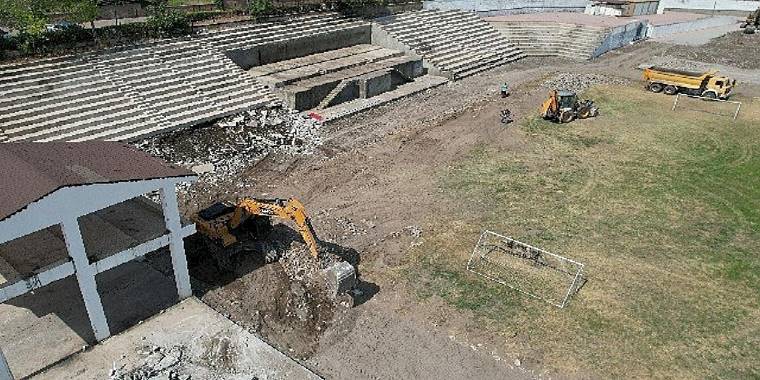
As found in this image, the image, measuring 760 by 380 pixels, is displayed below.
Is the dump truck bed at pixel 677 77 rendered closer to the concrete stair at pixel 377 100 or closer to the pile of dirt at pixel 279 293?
the concrete stair at pixel 377 100

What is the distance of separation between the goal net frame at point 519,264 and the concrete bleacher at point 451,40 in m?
19.2

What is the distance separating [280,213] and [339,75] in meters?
16.6

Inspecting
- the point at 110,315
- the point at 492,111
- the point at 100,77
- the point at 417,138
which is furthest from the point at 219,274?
the point at 492,111

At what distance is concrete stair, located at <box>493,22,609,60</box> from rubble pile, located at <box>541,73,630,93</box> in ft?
18.2

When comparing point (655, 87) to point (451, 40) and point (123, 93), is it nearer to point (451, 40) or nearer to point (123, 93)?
point (451, 40)

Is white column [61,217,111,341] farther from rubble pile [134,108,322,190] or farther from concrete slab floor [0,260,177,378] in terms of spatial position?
rubble pile [134,108,322,190]

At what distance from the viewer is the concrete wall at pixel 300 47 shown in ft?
96.1

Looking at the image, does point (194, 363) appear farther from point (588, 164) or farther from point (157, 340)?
point (588, 164)

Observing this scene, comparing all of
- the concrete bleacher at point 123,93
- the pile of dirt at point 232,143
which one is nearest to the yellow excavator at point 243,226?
the pile of dirt at point 232,143

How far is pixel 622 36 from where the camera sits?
43.4 metres

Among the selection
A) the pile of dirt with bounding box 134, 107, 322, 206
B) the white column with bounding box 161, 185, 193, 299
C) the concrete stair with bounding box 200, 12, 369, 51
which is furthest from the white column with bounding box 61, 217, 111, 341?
the concrete stair with bounding box 200, 12, 369, 51

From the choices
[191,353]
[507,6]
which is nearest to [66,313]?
[191,353]

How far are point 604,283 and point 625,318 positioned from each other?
149 cm

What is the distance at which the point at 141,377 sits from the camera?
36.2ft
